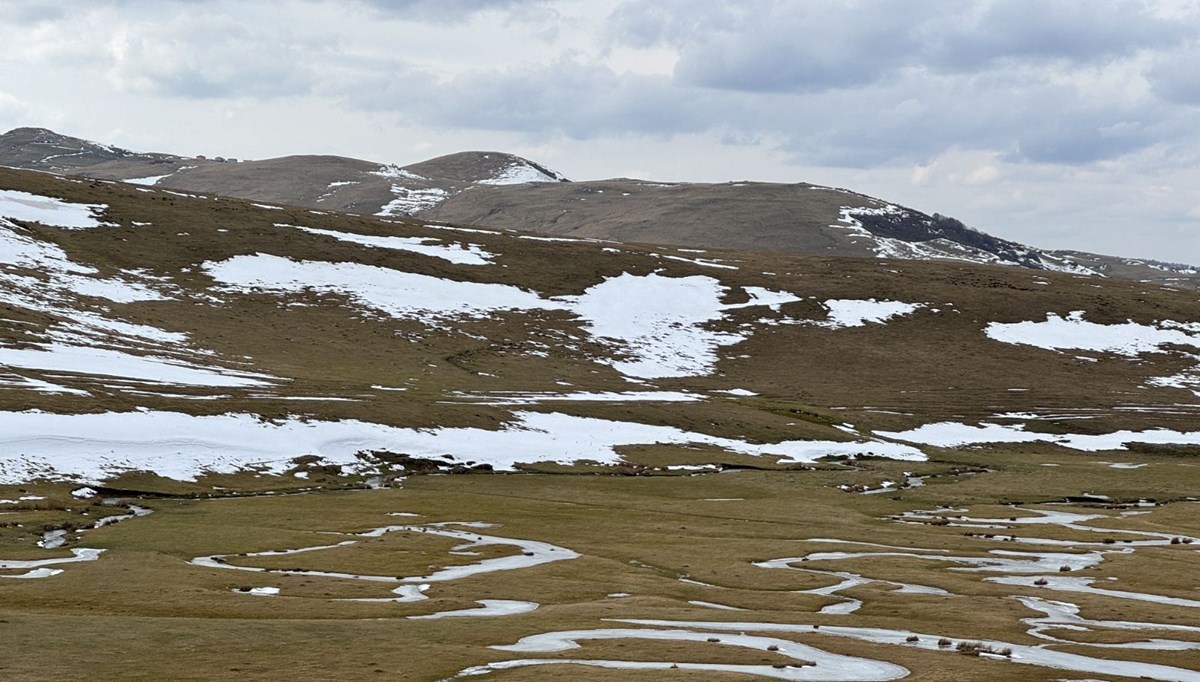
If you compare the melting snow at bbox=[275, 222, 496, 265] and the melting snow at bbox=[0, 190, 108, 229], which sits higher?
the melting snow at bbox=[0, 190, 108, 229]

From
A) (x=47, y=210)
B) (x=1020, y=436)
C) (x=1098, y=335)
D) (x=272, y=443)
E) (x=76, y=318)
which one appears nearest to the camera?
(x=272, y=443)

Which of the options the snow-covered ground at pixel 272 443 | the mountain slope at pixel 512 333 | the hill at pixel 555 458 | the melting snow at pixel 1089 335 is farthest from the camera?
the melting snow at pixel 1089 335

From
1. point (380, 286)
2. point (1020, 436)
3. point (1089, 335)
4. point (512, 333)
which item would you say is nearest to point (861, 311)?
point (1089, 335)

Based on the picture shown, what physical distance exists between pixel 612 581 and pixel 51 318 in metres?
88.6

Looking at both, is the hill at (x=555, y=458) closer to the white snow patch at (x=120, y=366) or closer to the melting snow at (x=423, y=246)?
the white snow patch at (x=120, y=366)

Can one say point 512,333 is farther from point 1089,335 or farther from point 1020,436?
point 1089,335

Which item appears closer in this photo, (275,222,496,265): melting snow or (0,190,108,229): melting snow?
(0,190,108,229): melting snow

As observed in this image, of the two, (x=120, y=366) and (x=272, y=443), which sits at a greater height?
(x=120, y=366)

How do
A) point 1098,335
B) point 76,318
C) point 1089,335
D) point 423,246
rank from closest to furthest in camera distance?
point 76,318
point 1089,335
point 1098,335
point 423,246

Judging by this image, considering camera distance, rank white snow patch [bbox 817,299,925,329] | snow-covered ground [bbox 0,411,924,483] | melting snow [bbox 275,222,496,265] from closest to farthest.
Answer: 1. snow-covered ground [bbox 0,411,924,483]
2. white snow patch [bbox 817,299,925,329]
3. melting snow [bbox 275,222,496,265]

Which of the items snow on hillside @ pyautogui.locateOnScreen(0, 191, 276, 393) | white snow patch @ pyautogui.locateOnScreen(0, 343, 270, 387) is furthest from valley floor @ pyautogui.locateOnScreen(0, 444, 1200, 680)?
snow on hillside @ pyautogui.locateOnScreen(0, 191, 276, 393)

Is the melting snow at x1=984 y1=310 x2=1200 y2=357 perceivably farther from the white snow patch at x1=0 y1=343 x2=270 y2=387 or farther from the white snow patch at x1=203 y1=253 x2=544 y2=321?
the white snow patch at x1=0 y1=343 x2=270 y2=387

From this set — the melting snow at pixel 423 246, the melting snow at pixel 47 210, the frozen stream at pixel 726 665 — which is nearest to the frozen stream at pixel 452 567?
the frozen stream at pixel 726 665

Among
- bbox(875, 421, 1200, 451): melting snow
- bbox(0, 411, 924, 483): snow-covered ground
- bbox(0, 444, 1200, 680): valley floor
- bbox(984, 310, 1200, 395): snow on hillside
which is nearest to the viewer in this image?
bbox(0, 444, 1200, 680): valley floor
